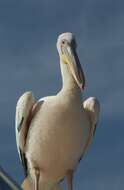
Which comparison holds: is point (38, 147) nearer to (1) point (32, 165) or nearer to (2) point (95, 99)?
(1) point (32, 165)

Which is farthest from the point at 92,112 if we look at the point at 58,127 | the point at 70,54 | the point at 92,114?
the point at 70,54

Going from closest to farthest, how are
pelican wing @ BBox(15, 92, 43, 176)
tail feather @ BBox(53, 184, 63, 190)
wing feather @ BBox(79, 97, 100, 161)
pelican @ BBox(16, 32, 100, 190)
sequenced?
pelican @ BBox(16, 32, 100, 190), pelican wing @ BBox(15, 92, 43, 176), wing feather @ BBox(79, 97, 100, 161), tail feather @ BBox(53, 184, 63, 190)

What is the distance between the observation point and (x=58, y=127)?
13219 mm

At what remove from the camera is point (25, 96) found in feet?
45.0

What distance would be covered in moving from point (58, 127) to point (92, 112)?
1005 mm

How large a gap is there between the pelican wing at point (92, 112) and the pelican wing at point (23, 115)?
0.95 meters

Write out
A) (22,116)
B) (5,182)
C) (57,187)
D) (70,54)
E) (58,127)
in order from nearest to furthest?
1. (58,127)
2. (22,116)
3. (70,54)
4. (57,187)
5. (5,182)

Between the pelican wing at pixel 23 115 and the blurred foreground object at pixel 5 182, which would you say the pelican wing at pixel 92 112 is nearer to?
the pelican wing at pixel 23 115

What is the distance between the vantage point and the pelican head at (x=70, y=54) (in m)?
13.5

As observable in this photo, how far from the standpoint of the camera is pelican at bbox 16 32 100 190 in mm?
13242

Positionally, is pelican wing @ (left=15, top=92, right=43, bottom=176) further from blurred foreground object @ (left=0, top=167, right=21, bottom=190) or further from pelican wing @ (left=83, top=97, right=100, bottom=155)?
blurred foreground object @ (left=0, top=167, right=21, bottom=190)

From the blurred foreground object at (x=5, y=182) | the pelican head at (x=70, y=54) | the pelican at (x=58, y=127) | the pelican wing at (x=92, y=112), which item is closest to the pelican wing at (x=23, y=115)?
the pelican at (x=58, y=127)

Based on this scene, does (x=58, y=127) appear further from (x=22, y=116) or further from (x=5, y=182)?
(x=5, y=182)

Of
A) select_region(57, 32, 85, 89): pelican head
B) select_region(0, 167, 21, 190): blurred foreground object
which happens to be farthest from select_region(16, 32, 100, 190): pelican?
select_region(0, 167, 21, 190): blurred foreground object
